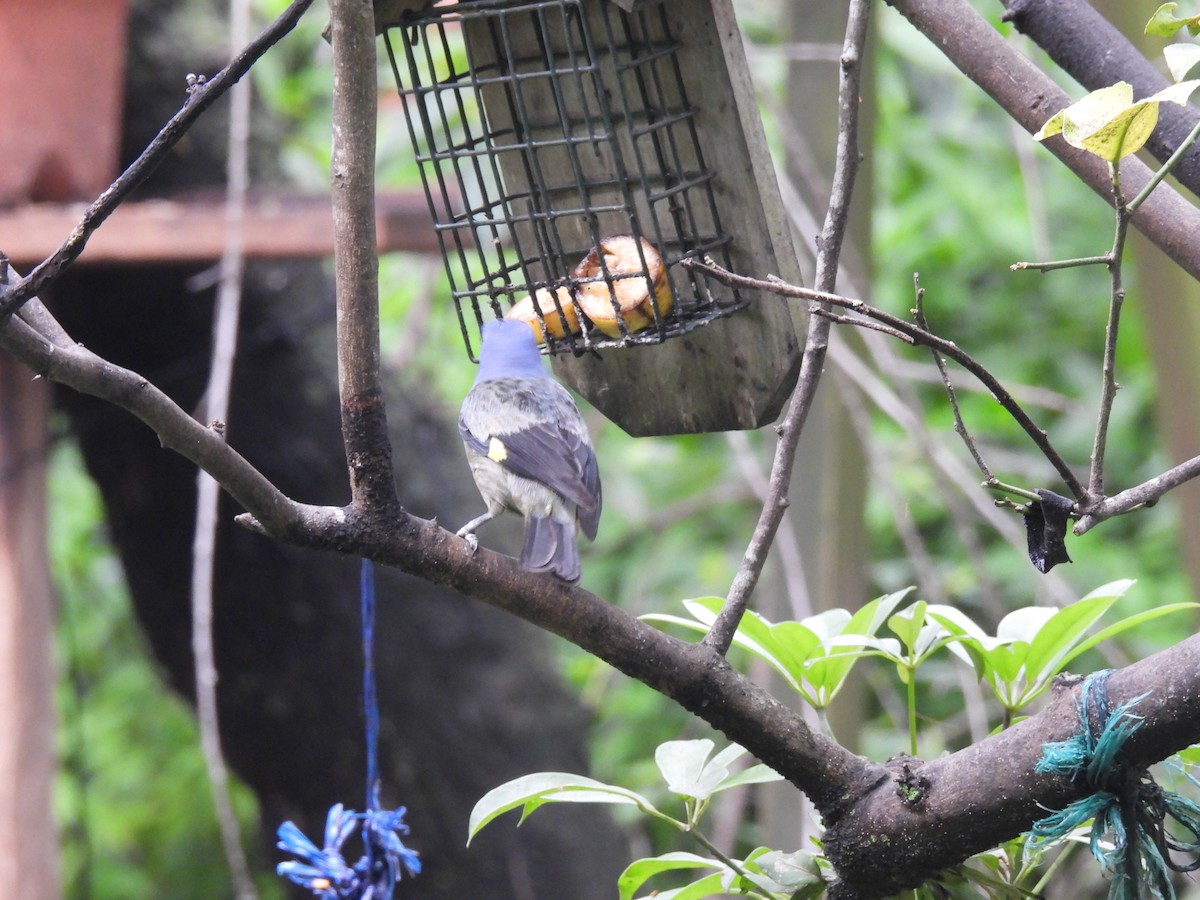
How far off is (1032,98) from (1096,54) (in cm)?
15

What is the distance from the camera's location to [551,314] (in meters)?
2.21

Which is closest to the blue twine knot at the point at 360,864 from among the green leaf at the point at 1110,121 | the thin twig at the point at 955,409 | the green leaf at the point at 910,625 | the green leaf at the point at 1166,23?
the green leaf at the point at 910,625

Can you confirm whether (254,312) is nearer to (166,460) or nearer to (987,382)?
(166,460)

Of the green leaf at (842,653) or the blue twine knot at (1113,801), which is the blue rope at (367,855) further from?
the blue twine knot at (1113,801)

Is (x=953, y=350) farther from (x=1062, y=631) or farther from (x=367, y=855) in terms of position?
(x=367, y=855)

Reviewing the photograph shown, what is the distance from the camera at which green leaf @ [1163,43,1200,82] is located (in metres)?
1.17

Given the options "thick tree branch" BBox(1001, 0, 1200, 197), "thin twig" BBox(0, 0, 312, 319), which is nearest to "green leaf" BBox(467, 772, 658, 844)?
"thin twig" BBox(0, 0, 312, 319)

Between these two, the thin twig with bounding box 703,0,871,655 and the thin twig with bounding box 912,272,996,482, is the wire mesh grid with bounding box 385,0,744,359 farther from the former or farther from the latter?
the thin twig with bounding box 912,272,996,482

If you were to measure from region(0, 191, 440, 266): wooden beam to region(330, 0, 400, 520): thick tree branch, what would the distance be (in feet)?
4.61

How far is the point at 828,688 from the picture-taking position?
152 centimetres

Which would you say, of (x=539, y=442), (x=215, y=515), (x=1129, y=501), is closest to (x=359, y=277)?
(x=1129, y=501)

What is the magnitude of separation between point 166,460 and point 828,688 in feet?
10.1

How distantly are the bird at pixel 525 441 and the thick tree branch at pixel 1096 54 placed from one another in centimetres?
95

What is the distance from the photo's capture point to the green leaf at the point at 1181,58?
117 centimetres
